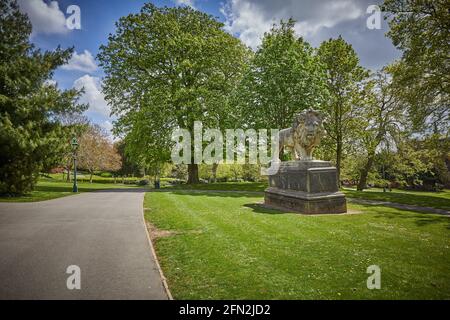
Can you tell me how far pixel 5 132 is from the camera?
15438mm

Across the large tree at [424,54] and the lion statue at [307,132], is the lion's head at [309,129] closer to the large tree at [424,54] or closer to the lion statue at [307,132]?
the lion statue at [307,132]

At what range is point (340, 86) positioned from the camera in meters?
26.7

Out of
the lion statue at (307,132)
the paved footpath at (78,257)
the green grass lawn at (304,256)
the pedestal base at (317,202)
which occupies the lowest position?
the paved footpath at (78,257)

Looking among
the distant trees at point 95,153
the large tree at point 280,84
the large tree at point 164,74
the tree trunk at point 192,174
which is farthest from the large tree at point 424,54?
the distant trees at point 95,153

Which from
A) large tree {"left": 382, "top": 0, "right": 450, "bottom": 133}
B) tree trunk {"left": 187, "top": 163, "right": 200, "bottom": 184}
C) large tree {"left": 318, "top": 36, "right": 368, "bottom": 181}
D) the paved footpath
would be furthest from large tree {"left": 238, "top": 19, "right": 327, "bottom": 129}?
the paved footpath

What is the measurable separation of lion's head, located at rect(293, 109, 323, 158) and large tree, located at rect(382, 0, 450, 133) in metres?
9.82

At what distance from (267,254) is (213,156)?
23.4 metres

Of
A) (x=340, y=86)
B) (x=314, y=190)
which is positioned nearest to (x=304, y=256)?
(x=314, y=190)

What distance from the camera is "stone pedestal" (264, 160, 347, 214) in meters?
11.1

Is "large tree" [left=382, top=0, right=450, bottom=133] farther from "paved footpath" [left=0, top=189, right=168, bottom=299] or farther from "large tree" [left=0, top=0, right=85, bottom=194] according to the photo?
"large tree" [left=0, top=0, right=85, bottom=194]

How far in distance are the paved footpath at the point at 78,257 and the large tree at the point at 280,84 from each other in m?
17.1

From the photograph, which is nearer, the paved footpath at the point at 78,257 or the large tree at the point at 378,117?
the paved footpath at the point at 78,257

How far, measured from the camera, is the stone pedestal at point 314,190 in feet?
36.5
